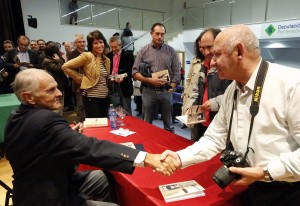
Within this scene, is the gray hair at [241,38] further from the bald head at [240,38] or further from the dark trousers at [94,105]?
the dark trousers at [94,105]

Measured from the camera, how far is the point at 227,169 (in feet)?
3.85

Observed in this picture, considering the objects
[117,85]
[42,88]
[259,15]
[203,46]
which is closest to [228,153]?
[42,88]

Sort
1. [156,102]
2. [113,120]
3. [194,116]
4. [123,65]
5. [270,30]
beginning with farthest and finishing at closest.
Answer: [270,30], [123,65], [156,102], [113,120], [194,116]

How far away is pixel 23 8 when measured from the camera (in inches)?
319

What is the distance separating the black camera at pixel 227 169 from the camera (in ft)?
3.80

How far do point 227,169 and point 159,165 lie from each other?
1.44ft

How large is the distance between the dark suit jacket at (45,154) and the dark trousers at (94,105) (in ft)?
6.27

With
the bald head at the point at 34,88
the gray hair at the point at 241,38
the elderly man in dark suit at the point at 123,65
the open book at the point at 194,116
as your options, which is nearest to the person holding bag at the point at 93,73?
the elderly man in dark suit at the point at 123,65

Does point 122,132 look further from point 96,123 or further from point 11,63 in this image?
point 11,63

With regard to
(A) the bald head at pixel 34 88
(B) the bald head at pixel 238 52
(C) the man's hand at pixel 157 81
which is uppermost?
(B) the bald head at pixel 238 52

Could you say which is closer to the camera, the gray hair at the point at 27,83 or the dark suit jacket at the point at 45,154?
the dark suit jacket at the point at 45,154

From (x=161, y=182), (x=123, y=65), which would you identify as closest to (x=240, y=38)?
(x=161, y=182)

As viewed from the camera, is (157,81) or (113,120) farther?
(157,81)

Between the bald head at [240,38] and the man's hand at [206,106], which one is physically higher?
the bald head at [240,38]
